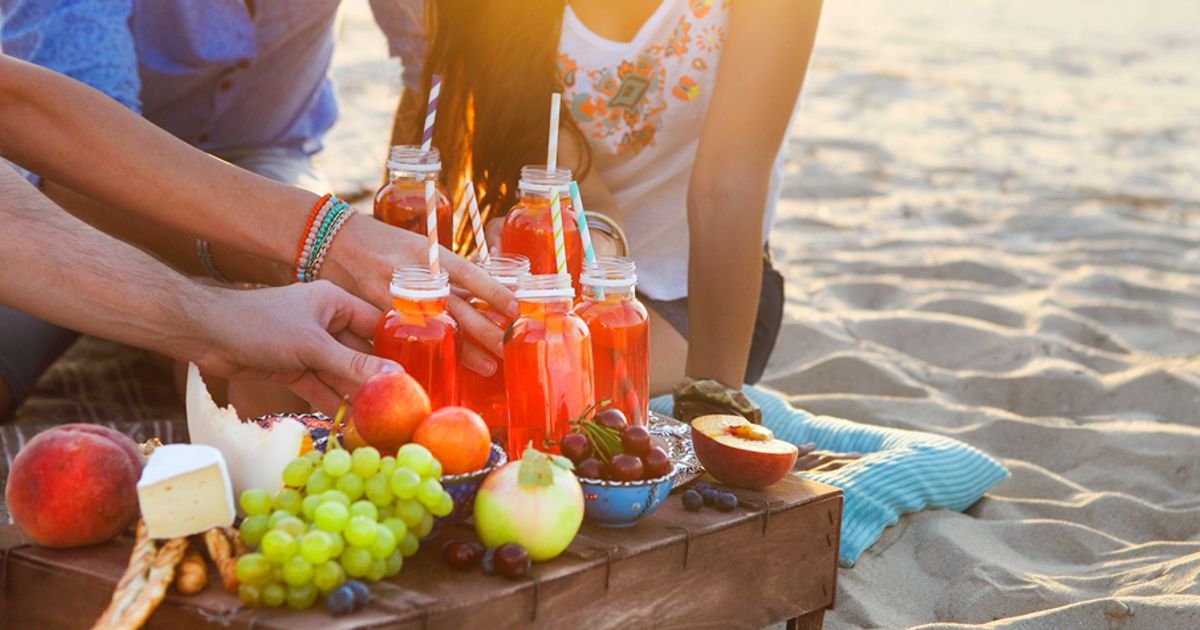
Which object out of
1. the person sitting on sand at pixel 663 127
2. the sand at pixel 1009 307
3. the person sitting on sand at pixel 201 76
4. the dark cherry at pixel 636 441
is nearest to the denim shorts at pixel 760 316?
the person sitting on sand at pixel 663 127

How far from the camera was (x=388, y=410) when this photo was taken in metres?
1.62

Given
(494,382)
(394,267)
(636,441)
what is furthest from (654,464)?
(394,267)

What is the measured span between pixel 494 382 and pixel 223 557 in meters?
0.61

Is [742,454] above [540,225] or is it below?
below

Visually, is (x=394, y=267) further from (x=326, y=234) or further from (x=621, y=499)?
(x=621, y=499)

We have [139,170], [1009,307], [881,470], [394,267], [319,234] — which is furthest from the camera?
[1009,307]

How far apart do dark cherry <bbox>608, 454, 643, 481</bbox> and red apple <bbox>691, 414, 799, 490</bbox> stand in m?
0.22

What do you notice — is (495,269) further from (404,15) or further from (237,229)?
(404,15)

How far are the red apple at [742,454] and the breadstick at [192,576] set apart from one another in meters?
0.73

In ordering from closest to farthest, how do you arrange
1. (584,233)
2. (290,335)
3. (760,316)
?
1. (290,335)
2. (584,233)
3. (760,316)

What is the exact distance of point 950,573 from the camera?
8.28ft

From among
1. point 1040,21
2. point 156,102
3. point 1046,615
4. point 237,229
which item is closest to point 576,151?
point 237,229

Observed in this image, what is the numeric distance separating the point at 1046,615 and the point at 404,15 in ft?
7.15

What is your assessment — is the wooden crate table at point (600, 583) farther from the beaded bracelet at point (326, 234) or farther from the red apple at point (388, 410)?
the beaded bracelet at point (326, 234)
